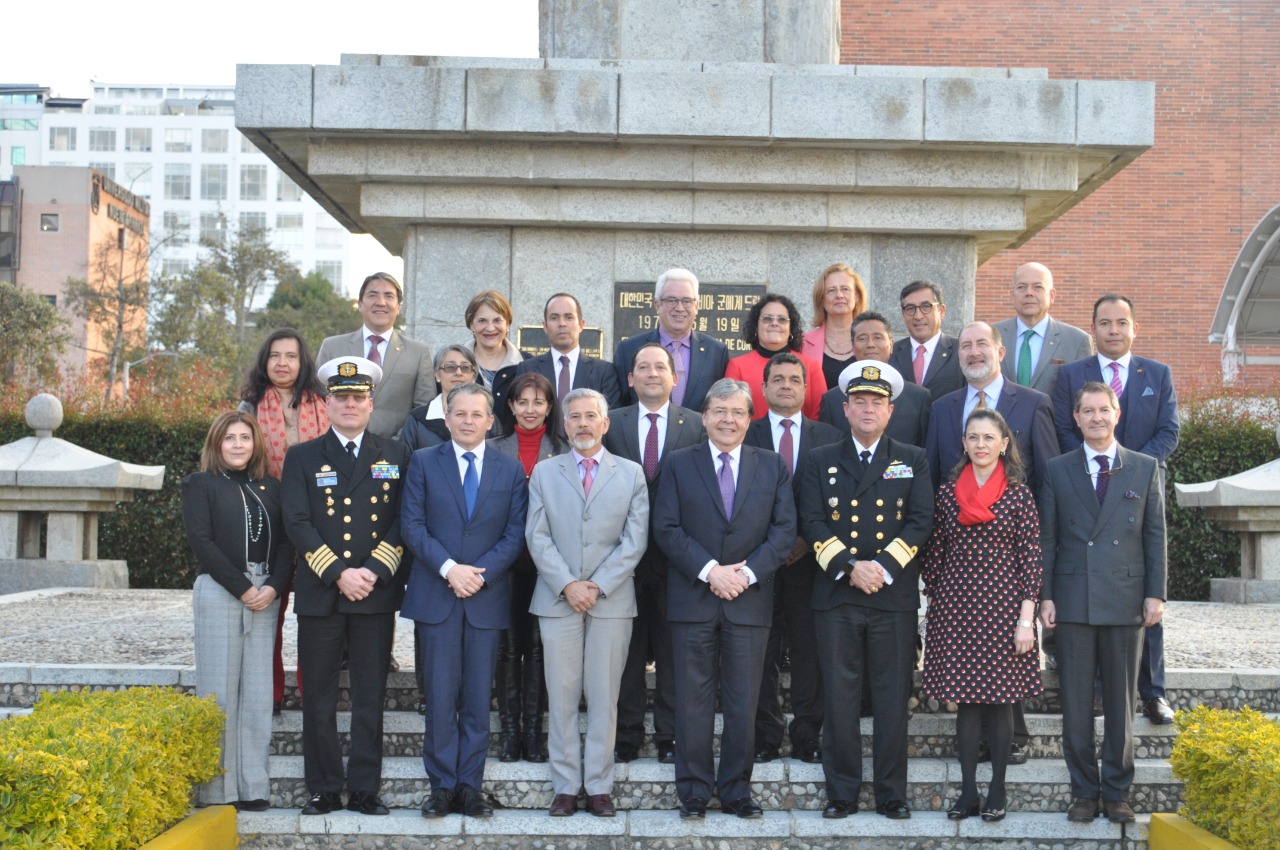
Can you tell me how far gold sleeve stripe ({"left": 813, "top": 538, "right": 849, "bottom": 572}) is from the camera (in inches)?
234

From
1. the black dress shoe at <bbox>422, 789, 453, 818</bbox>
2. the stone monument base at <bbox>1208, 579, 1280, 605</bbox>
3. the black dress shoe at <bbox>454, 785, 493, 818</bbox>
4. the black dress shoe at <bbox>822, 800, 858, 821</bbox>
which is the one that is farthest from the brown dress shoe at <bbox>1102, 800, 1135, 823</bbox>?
the stone monument base at <bbox>1208, 579, 1280, 605</bbox>

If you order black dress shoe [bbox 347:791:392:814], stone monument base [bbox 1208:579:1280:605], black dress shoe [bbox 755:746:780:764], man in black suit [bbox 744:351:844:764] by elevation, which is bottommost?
black dress shoe [bbox 347:791:392:814]

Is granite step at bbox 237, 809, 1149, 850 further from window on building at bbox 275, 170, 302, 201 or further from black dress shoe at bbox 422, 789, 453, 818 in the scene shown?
window on building at bbox 275, 170, 302, 201

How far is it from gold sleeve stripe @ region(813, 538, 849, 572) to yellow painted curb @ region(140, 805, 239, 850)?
2.79 meters

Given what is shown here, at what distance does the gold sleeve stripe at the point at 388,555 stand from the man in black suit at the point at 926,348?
107 inches

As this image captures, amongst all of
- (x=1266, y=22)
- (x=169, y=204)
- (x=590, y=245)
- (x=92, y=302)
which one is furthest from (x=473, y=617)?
(x=169, y=204)

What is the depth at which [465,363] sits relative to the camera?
6586 mm

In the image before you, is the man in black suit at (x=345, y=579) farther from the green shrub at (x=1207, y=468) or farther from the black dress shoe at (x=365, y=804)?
the green shrub at (x=1207, y=468)

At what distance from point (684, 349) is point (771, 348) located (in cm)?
47

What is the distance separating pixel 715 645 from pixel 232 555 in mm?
2234

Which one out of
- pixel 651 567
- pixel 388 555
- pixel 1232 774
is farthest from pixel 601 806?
pixel 1232 774

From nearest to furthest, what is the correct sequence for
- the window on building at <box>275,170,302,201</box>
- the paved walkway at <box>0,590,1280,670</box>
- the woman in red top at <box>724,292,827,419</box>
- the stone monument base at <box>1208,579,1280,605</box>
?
1. the woman in red top at <box>724,292,827,419</box>
2. the paved walkway at <box>0,590,1280,670</box>
3. the stone monument base at <box>1208,579,1280,605</box>
4. the window on building at <box>275,170,302,201</box>

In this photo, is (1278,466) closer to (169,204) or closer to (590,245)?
(590,245)

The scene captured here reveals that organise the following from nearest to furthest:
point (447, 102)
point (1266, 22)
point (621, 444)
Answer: point (621, 444) → point (447, 102) → point (1266, 22)
